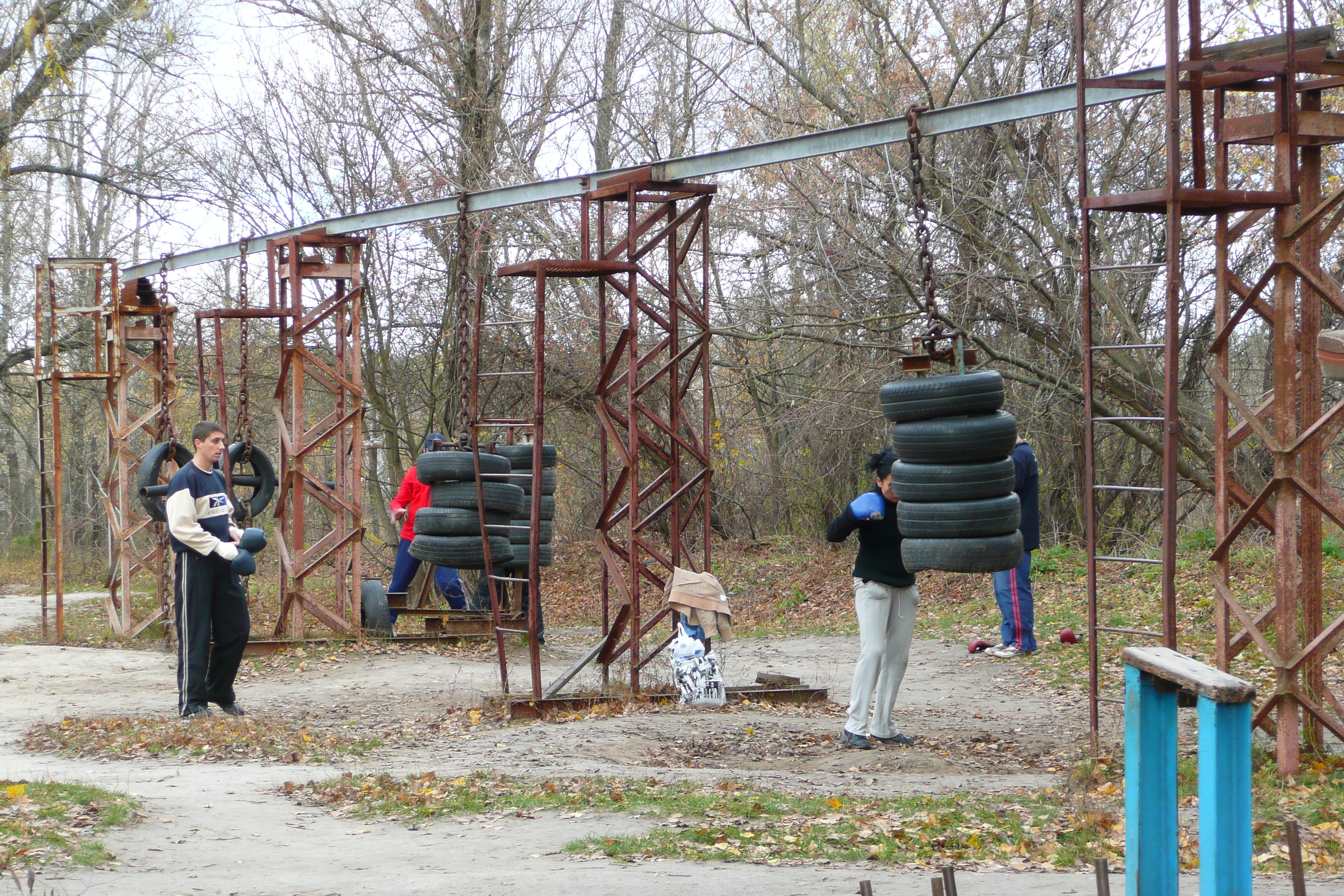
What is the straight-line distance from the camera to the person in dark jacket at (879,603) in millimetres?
8219

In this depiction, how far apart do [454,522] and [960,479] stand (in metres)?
5.38

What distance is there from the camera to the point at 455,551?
1155cm

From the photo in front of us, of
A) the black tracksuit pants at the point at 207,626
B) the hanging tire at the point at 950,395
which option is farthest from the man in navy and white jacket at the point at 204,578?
the hanging tire at the point at 950,395

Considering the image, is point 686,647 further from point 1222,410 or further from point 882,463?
point 1222,410

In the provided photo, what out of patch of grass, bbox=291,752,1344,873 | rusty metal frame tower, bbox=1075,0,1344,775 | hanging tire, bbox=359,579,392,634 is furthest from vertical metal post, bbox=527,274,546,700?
hanging tire, bbox=359,579,392,634

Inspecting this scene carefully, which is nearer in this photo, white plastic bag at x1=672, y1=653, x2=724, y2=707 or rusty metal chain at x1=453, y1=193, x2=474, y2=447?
white plastic bag at x1=672, y1=653, x2=724, y2=707

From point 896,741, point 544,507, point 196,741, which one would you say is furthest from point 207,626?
point 544,507

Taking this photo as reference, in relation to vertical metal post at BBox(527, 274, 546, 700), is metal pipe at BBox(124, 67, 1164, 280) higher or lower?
higher

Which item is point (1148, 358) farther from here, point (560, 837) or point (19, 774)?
point (19, 774)

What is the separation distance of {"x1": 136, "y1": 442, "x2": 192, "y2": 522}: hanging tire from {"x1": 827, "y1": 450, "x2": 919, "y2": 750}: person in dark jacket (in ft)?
23.8

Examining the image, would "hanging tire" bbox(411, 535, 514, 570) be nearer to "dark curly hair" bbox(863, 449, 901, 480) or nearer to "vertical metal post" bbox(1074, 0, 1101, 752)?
"dark curly hair" bbox(863, 449, 901, 480)

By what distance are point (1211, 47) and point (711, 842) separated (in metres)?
5.24

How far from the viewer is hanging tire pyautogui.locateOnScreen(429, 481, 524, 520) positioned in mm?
11570

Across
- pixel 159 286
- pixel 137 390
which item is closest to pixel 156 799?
pixel 159 286
